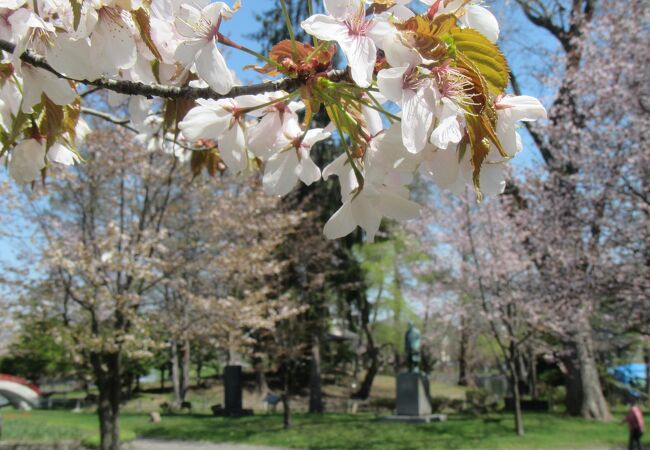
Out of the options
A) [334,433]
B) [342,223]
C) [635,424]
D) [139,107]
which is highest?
[139,107]

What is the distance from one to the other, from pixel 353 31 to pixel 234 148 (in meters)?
0.40

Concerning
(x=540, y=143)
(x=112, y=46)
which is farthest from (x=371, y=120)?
(x=540, y=143)

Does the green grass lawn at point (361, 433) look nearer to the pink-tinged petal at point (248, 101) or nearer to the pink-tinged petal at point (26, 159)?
the pink-tinged petal at point (26, 159)

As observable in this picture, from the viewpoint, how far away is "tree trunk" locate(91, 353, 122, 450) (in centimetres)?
867

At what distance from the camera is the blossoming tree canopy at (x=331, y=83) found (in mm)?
771

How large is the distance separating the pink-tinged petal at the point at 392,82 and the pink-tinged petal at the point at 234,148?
410mm

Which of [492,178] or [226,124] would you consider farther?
[226,124]

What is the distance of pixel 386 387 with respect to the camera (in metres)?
29.3

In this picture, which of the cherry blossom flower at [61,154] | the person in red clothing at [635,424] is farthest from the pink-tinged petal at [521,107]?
the person in red clothing at [635,424]

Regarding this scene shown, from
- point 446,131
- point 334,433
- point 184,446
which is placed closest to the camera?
point 446,131

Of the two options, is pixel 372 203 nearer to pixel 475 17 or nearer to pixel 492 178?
pixel 492 178

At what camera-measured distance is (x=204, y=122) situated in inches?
42.2

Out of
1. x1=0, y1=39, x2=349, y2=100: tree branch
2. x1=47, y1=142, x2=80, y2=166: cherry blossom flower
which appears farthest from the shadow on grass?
x1=0, y1=39, x2=349, y2=100: tree branch

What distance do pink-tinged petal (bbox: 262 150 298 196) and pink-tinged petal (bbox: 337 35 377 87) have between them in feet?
1.20
